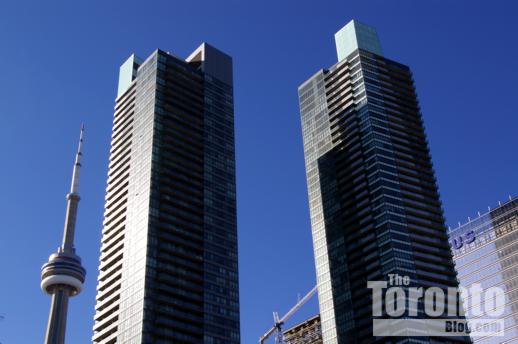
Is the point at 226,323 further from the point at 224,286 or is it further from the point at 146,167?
the point at 146,167

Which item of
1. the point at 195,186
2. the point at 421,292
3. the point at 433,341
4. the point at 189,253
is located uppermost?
the point at 195,186

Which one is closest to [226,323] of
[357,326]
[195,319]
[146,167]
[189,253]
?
[195,319]

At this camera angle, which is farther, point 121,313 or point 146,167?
point 146,167

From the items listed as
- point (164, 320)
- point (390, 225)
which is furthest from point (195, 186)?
point (390, 225)

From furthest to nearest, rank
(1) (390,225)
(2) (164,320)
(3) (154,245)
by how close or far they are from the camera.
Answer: (1) (390,225) → (3) (154,245) → (2) (164,320)

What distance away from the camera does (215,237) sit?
633 feet

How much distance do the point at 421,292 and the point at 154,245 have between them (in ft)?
230

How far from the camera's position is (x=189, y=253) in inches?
7318

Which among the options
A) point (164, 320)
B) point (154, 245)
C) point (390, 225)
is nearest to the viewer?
point (164, 320)

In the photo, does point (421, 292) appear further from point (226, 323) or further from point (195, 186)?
point (195, 186)

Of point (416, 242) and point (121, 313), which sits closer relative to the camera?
point (121, 313)

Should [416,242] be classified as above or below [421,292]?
above

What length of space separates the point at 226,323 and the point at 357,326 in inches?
1453

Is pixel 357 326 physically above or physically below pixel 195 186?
below
